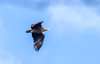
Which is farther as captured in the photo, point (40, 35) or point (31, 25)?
point (40, 35)

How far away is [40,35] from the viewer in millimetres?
59344

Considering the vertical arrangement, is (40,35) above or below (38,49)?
above

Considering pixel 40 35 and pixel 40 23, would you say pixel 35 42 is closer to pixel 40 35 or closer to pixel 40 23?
pixel 40 35

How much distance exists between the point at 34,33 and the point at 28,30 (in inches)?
110

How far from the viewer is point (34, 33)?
58188 mm

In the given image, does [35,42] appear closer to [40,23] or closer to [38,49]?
[38,49]

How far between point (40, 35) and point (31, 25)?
4964 millimetres

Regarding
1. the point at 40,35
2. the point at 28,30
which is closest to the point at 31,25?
the point at 28,30

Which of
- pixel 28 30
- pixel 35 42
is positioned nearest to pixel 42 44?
pixel 35 42

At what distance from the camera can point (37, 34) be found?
58906mm

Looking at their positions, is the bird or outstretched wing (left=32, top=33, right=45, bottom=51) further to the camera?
outstretched wing (left=32, top=33, right=45, bottom=51)

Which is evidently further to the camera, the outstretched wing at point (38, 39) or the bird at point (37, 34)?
the outstretched wing at point (38, 39)

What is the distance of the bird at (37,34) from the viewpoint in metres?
55.7

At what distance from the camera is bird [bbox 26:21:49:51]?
5571 cm
